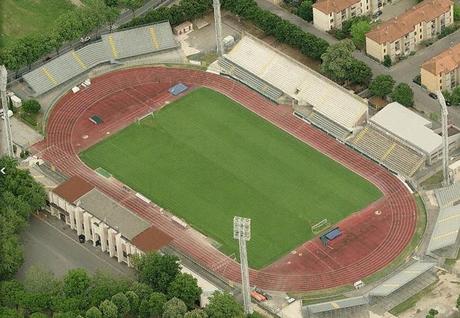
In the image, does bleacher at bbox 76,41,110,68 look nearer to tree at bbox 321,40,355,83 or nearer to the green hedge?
the green hedge

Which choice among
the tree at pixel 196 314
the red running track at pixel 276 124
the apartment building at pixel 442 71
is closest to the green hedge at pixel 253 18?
the red running track at pixel 276 124

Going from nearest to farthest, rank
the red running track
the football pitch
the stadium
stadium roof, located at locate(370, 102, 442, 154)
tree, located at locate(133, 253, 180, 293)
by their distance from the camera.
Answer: tree, located at locate(133, 253, 180, 293)
the red running track
the stadium
the football pitch
stadium roof, located at locate(370, 102, 442, 154)

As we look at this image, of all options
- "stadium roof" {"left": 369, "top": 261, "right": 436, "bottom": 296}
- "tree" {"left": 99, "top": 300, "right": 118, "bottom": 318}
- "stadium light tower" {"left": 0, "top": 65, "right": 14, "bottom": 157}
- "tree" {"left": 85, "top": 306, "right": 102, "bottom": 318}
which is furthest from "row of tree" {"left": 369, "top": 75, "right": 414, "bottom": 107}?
"tree" {"left": 85, "top": 306, "right": 102, "bottom": 318}

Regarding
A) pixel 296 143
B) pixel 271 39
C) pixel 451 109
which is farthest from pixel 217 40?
pixel 451 109

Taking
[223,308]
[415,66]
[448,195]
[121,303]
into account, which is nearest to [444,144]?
[448,195]

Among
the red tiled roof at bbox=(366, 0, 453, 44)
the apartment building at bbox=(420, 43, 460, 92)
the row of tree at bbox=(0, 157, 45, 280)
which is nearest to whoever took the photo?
the row of tree at bbox=(0, 157, 45, 280)

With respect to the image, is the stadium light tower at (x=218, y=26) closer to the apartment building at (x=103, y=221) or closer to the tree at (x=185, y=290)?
the apartment building at (x=103, y=221)
